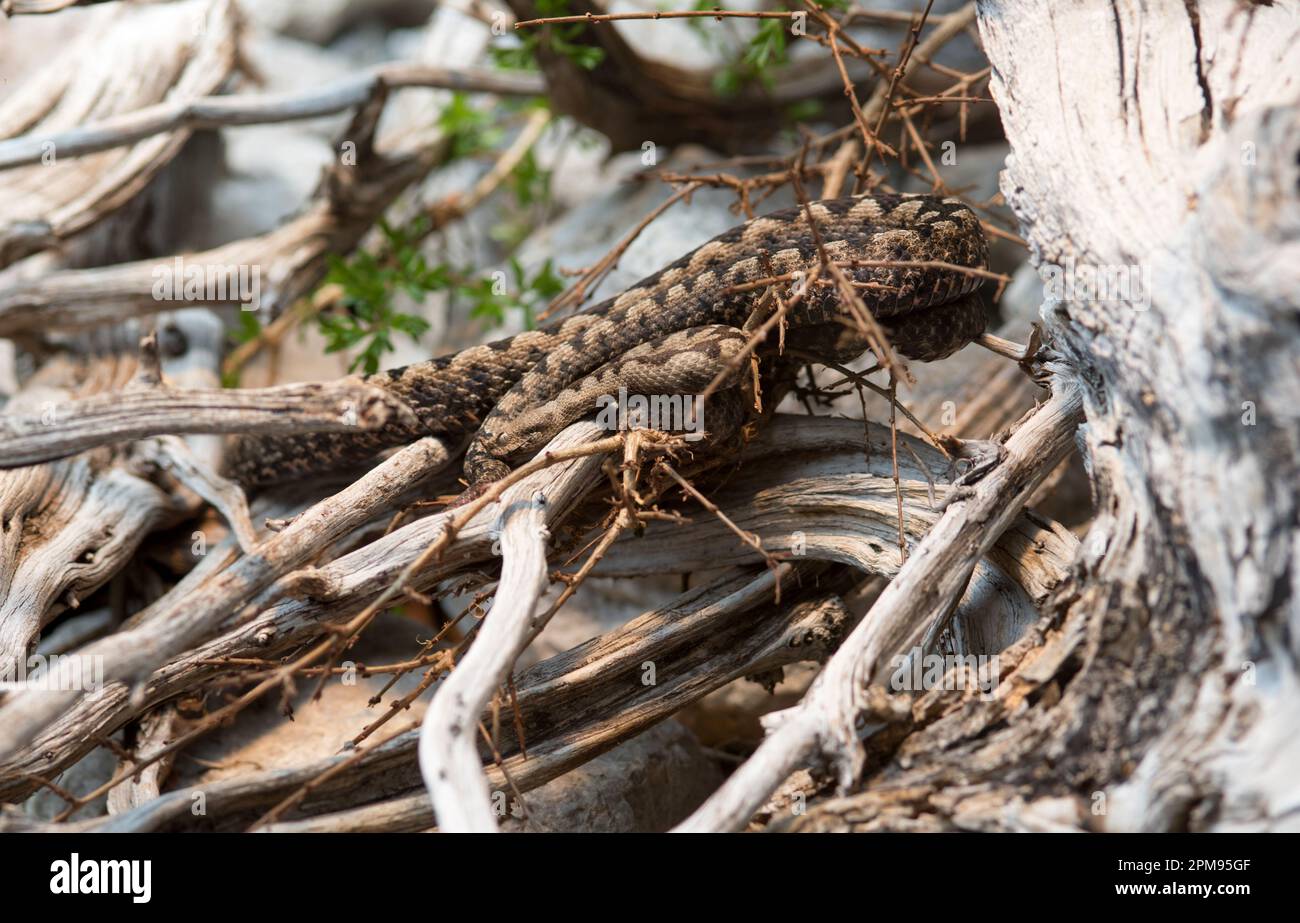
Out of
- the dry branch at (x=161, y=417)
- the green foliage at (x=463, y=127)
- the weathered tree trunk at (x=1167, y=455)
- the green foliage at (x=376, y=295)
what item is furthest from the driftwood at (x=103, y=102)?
the weathered tree trunk at (x=1167, y=455)

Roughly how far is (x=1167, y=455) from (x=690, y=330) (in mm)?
2116

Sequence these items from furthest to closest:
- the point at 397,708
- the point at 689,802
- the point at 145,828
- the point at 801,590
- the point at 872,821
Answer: the point at 689,802 < the point at 801,590 < the point at 397,708 < the point at 145,828 < the point at 872,821

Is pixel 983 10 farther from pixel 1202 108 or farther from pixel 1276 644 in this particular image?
pixel 1276 644

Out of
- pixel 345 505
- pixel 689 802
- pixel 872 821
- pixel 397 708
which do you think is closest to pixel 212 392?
pixel 345 505

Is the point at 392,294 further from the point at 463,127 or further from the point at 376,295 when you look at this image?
the point at 463,127

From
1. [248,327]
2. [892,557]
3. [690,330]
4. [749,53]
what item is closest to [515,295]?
[248,327]

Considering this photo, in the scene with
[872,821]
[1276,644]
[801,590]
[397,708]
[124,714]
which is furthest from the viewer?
[801,590]

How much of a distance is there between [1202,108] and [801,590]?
2.35 metres

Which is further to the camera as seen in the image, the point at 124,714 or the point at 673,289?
the point at 673,289

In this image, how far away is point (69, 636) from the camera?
5145mm

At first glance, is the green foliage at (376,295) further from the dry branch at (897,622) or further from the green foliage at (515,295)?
the dry branch at (897,622)

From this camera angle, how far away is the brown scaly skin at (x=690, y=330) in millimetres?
4266

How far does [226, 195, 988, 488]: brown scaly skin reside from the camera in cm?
427

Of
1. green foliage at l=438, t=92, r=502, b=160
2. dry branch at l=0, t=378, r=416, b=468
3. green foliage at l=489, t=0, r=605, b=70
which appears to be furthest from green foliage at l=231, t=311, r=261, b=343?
dry branch at l=0, t=378, r=416, b=468
